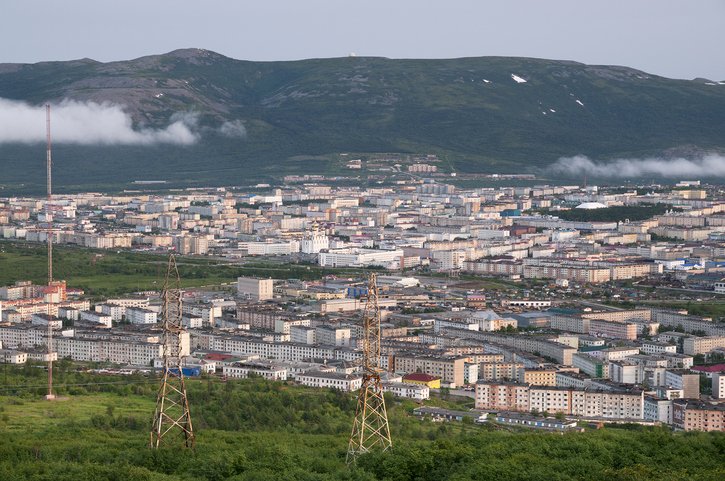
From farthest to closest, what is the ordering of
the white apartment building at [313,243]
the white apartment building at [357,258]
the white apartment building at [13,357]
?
the white apartment building at [313,243], the white apartment building at [357,258], the white apartment building at [13,357]

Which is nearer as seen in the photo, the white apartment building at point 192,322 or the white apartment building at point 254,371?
the white apartment building at point 254,371

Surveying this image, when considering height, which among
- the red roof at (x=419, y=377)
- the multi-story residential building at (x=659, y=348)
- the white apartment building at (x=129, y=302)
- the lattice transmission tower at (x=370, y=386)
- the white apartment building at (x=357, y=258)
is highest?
the lattice transmission tower at (x=370, y=386)

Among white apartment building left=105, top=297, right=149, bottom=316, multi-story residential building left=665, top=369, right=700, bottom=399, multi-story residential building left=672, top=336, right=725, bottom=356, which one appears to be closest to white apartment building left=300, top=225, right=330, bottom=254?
white apartment building left=105, top=297, right=149, bottom=316

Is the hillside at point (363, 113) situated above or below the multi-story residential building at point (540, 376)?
above

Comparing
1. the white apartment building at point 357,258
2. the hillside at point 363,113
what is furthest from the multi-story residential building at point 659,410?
the hillside at point 363,113

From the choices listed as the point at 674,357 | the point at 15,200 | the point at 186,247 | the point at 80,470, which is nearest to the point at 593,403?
the point at 674,357

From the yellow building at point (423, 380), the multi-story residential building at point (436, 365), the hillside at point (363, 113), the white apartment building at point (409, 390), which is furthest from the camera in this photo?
the hillside at point (363, 113)

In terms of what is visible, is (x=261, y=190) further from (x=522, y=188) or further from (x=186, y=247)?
(x=186, y=247)

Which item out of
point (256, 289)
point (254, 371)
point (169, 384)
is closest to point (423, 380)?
point (254, 371)

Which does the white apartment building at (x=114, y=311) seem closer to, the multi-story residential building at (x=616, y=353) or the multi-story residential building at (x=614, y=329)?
the multi-story residential building at (x=614, y=329)
